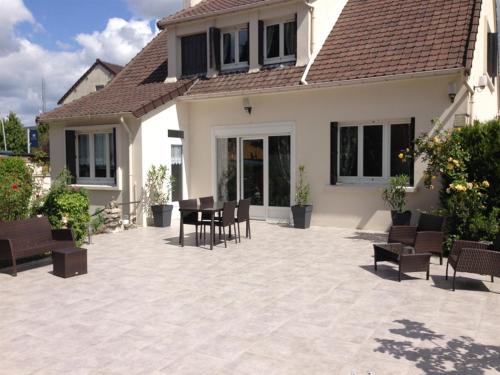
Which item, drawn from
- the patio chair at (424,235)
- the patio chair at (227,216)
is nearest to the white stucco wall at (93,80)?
the patio chair at (227,216)

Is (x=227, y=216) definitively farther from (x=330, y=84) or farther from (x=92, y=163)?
(x=92, y=163)

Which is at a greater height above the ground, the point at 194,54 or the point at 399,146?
the point at 194,54

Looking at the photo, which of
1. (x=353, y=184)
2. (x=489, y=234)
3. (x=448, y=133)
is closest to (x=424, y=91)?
(x=448, y=133)

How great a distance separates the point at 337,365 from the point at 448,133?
24.0ft

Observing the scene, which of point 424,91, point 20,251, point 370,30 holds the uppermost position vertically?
point 370,30

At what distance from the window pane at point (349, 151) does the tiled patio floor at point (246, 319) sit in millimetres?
3836

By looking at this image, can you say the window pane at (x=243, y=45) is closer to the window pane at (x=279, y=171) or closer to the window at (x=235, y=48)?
the window at (x=235, y=48)

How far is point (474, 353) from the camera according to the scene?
4.52 m

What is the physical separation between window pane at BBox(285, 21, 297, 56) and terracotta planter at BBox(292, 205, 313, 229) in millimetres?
4707

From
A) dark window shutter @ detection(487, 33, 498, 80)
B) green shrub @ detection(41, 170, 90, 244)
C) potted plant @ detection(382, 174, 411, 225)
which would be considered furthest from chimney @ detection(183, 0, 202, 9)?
potted plant @ detection(382, 174, 411, 225)

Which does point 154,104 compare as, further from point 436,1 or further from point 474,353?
point 474,353

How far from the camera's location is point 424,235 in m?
7.93

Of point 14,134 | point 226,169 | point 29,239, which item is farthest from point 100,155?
point 14,134

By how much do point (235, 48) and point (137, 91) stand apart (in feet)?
11.6
